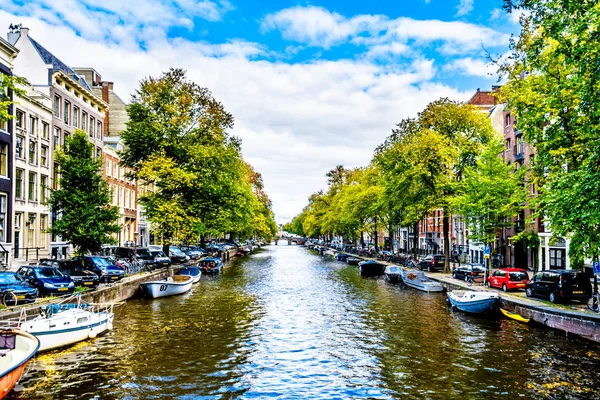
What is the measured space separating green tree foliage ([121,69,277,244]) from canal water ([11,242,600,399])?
20.3 metres

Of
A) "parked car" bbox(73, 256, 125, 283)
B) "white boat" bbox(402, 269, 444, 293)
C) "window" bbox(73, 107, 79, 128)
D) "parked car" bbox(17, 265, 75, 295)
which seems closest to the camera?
"parked car" bbox(17, 265, 75, 295)

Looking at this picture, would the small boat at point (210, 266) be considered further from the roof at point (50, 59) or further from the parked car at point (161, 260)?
the roof at point (50, 59)

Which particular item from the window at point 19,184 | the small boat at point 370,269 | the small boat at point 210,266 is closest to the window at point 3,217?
the window at point 19,184

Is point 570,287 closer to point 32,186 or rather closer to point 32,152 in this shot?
point 32,186

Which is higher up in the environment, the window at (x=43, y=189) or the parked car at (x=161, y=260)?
the window at (x=43, y=189)

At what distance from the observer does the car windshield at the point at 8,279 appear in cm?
2521

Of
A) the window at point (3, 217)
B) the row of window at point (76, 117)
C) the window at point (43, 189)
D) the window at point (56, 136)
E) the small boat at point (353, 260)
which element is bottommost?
the small boat at point (353, 260)

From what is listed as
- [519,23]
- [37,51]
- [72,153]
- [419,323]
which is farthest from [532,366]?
[37,51]

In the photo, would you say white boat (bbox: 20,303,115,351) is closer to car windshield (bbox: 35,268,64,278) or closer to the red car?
car windshield (bbox: 35,268,64,278)

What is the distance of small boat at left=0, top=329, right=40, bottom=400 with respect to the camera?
1400 cm

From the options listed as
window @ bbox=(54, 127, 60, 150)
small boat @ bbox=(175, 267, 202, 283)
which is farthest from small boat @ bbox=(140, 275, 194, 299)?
window @ bbox=(54, 127, 60, 150)

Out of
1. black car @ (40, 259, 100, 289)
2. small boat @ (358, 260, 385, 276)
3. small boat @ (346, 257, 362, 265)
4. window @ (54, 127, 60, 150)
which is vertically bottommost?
small boat @ (346, 257, 362, 265)

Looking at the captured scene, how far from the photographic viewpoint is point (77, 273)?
32.7 metres

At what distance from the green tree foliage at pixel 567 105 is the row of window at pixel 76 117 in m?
44.8
